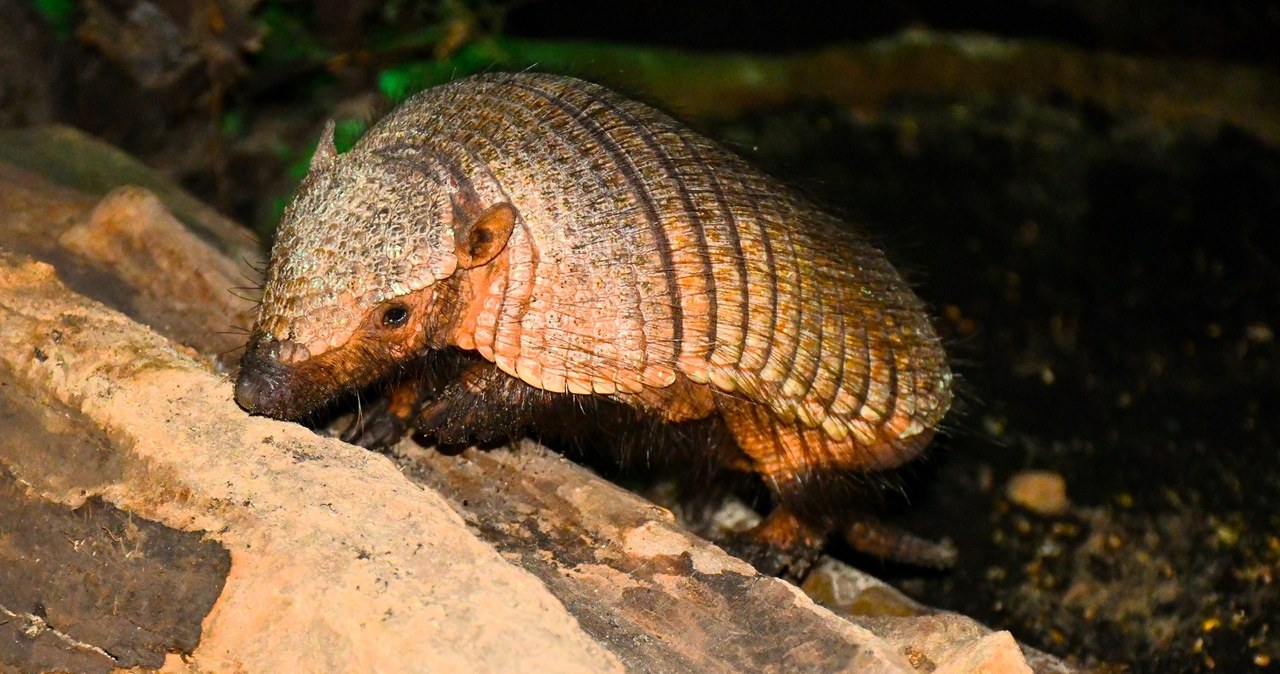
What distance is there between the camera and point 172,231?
5070mm

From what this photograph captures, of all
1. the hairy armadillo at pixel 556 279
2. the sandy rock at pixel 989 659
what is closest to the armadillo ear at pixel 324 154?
the hairy armadillo at pixel 556 279

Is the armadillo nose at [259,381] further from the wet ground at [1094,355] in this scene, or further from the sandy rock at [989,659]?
the sandy rock at [989,659]

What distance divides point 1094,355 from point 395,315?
4712 mm

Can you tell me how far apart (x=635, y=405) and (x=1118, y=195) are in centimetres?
531

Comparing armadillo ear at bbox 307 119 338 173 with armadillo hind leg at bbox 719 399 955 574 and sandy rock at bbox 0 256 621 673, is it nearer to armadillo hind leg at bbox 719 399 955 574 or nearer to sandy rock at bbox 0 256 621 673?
sandy rock at bbox 0 256 621 673

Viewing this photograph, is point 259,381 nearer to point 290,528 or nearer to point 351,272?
point 351,272

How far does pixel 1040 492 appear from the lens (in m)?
6.35

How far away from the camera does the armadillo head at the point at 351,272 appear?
395 cm

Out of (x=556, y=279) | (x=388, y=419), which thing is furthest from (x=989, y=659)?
(x=388, y=419)

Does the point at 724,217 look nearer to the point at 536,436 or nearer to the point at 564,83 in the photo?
the point at 564,83

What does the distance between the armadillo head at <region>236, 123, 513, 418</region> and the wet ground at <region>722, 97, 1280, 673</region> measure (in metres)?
1.57

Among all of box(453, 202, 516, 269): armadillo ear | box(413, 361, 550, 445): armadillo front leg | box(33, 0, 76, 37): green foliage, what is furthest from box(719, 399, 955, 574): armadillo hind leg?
box(33, 0, 76, 37): green foliage

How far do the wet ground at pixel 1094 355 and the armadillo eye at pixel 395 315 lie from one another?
5.66ft

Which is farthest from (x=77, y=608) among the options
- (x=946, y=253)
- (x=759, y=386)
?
(x=946, y=253)
